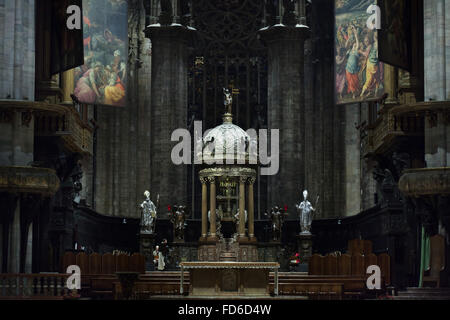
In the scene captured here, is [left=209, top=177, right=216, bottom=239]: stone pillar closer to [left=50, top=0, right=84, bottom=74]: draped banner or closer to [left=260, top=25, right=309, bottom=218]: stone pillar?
[left=50, top=0, right=84, bottom=74]: draped banner

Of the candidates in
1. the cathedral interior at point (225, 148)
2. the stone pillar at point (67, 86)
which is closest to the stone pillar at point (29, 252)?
the cathedral interior at point (225, 148)

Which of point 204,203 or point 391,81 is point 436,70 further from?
point 204,203

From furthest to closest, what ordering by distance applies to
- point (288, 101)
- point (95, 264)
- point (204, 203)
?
point (288, 101) → point (204, 203) → point (95, 264)

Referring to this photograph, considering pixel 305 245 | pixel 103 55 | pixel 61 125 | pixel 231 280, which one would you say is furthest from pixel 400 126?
pixel 103 55

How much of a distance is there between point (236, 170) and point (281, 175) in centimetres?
1093

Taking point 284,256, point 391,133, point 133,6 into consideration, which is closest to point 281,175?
point 284,256

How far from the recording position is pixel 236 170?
33.4 m

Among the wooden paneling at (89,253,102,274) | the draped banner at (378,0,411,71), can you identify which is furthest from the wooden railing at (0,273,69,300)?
the draped banner at (378,0,411,71)

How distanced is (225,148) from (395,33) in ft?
20.8

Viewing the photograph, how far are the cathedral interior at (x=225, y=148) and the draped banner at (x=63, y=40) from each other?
0.06 meters

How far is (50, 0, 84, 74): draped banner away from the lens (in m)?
31.6

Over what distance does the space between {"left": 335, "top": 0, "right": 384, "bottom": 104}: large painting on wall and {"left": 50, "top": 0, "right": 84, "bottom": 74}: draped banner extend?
10141 millimetres

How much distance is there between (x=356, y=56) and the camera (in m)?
37.4

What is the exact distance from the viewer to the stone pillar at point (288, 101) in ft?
145
